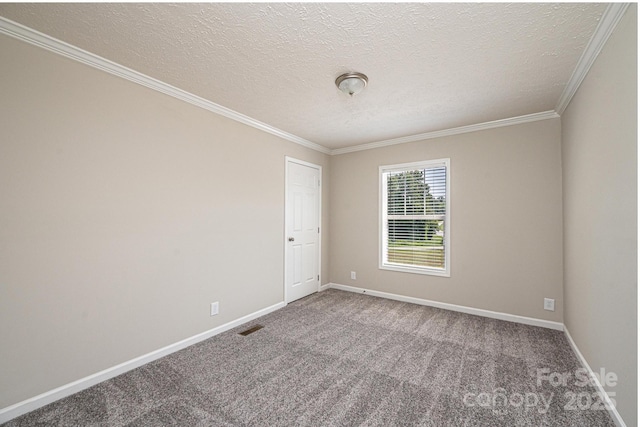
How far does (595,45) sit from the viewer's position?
181 cm

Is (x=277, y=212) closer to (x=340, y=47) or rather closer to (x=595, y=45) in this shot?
(x=340, y=47)

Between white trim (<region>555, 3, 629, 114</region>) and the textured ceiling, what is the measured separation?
0.15 feet

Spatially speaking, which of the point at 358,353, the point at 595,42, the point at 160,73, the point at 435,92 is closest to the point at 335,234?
the point at 358,353

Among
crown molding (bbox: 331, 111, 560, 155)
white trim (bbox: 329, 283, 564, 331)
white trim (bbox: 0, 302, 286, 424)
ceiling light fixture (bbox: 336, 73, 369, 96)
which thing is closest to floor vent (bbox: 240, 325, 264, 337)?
white trim (bbox: 0, 302, 286, 424)

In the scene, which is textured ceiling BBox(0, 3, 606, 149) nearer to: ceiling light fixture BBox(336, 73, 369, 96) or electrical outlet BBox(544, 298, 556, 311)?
ceiling light fixture BBox(336, 73, 369, 96)

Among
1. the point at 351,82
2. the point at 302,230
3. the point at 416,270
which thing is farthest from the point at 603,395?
the point at 302,230

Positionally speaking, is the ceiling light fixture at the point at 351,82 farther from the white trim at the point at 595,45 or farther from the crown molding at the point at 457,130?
the crown molding at the point at 457,130

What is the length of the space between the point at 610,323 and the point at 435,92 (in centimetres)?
217

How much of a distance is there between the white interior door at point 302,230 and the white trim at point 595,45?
10.1 feet

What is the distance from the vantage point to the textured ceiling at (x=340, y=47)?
1.57m

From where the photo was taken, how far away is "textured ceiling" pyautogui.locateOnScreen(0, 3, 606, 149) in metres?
1.57

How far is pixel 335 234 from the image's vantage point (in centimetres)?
470

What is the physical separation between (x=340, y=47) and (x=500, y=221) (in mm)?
2803

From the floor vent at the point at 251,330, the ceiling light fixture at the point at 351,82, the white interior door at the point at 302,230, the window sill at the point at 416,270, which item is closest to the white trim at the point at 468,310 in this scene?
the window sill at the point at 416,270
